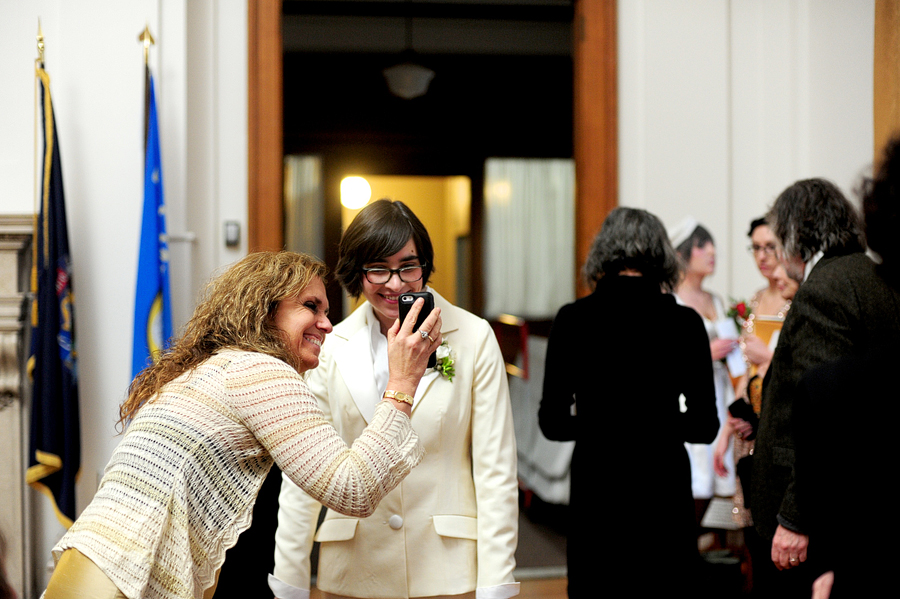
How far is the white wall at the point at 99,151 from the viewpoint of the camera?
3.34 meters

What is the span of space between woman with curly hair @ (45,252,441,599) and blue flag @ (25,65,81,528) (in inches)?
73.7

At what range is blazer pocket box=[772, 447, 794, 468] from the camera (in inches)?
71.7

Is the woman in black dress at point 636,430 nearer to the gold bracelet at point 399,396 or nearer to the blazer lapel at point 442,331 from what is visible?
the blazer lapel at point 442,331

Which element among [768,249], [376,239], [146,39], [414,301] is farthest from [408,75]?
[414,301]

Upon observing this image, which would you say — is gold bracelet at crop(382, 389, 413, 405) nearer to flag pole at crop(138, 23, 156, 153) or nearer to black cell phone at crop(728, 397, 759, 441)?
black cell phone at crop(728, 397, 759, 441)

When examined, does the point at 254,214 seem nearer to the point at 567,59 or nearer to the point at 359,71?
the point at 359,71

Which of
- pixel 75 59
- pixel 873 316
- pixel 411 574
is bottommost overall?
pixel 411 574

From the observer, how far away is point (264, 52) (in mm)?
3699

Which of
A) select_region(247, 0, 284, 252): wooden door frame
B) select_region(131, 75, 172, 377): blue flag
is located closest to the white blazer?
select_region(131, 75, 172, 377): blue flag

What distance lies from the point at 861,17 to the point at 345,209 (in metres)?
5.38

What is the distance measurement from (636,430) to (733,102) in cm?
254

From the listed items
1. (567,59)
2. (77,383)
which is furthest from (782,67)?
(77,383)

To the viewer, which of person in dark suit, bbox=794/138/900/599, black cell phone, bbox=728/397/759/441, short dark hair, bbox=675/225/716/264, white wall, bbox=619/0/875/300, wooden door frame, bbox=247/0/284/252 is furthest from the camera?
white wall, bbox=619/0/875/300

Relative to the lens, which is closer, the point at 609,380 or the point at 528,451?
the point at 609,380
